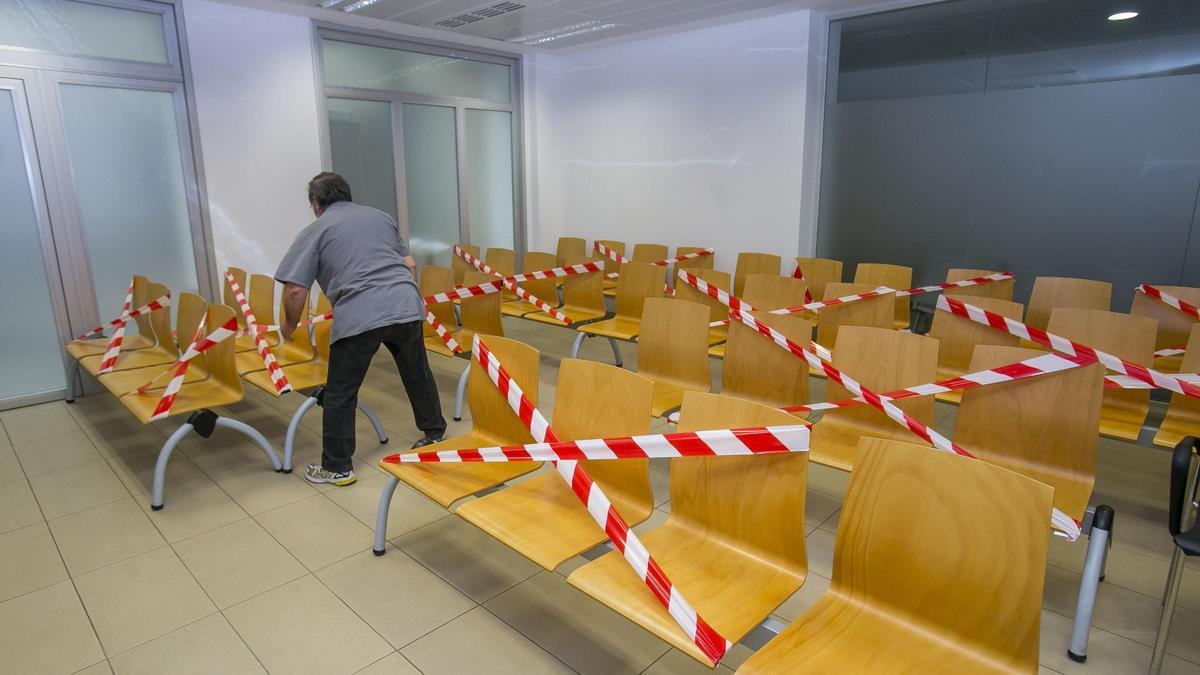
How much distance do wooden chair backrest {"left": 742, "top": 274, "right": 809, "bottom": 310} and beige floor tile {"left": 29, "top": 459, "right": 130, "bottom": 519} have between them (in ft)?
12.3

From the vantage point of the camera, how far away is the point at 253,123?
18.2 feet

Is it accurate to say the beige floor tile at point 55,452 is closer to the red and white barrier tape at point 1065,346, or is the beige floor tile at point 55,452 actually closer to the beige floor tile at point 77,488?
the beige floor tile at point 77,488

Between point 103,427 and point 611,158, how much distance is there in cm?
513

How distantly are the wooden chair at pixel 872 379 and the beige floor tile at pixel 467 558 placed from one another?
4.24 feet

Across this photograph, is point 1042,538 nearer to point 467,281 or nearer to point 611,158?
point 467,281

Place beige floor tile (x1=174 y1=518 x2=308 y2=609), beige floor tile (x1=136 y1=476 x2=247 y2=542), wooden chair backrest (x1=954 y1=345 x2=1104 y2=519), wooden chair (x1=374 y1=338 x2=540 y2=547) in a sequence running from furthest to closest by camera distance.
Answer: beige floor tile (x1=136 y1=476 x2=247 y2=542), beige floor tile (x1=174 y1=518 x2=308 y2=609), wooden chair (x1=374 y1=338 x2=540 y2=547), wooden chair backrest (x1=954 y1=345 x2=1104 y2=519)

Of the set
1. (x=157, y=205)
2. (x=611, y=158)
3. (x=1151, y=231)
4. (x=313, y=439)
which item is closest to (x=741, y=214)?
(x=611, y=158)

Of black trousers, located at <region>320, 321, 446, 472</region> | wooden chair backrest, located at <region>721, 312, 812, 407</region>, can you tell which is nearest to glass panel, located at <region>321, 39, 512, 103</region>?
black trousers, located at <region>320, 321, 446, 472</region>

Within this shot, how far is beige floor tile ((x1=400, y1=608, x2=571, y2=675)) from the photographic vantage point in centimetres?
216

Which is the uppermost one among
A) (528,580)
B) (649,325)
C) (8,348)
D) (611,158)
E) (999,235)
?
(611,158)

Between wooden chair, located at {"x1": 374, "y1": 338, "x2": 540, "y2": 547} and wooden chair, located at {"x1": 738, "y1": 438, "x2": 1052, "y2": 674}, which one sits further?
wooden chair, located at {"x1": 374, "y1": 338, "x2": 540, "y2": 547}

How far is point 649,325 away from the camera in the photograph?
3525 mm

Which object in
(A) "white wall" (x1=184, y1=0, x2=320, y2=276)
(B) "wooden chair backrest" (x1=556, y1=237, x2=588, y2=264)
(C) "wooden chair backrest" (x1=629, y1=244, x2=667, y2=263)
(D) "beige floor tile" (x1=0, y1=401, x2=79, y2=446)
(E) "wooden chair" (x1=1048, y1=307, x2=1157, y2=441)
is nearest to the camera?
(E) "wooden chair" (x1=1048, y1=307, x2=1157, y2=441)

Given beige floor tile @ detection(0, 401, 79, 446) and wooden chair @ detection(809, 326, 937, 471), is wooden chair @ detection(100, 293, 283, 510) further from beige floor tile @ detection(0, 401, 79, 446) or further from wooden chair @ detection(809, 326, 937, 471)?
wooden chair @ detection(809, 326, 937, 471)
